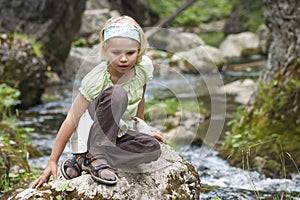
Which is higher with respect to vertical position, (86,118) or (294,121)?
(86,118)

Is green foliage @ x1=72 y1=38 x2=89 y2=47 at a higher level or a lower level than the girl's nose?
lower

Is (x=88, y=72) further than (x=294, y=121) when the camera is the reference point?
No

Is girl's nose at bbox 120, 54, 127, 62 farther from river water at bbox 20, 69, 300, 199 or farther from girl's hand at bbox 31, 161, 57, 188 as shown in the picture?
girl's hand at bbox 31, 161, 57, 188

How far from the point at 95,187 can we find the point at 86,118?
0.40 metres

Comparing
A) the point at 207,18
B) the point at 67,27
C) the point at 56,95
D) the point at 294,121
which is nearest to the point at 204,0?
the point at 207,18

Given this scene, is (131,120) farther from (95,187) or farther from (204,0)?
(204,0)

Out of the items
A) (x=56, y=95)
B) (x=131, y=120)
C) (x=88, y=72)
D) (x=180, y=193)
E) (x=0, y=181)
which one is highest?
(x=88, y=72)

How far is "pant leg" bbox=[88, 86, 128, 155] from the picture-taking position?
2652 mm

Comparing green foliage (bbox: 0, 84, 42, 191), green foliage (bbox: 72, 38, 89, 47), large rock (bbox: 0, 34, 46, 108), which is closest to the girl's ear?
green foliage (bbox: 0, 84, 42, 191)

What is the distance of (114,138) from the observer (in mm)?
2682

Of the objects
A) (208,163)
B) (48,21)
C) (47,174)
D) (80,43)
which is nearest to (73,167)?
(47,174)

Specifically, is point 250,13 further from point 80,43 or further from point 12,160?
point 12,160

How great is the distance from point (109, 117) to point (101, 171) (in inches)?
11.7

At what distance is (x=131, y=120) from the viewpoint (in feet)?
9.55
